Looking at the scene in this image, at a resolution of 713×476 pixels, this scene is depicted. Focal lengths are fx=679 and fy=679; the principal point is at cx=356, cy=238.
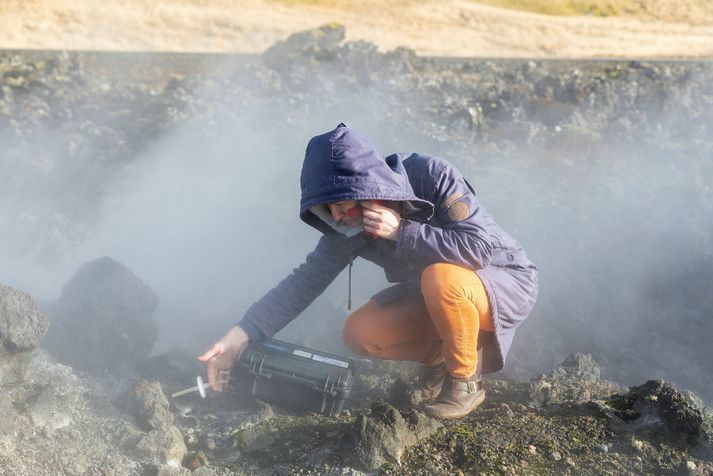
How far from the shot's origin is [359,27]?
16.7 m

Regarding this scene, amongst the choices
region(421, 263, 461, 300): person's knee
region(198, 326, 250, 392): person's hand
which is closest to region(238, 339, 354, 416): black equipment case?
region(198, 326, 250, 392): person's hand

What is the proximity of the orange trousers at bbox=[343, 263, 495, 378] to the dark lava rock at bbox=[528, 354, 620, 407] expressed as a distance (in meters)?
0.49

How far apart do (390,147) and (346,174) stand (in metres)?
4.05

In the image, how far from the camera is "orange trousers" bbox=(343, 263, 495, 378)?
2918 mm

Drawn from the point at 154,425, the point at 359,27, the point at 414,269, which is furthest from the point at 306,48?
the point at 359,27

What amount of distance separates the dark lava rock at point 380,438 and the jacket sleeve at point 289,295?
0.71 m

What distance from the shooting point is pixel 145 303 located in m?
4.11

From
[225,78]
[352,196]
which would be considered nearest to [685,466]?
[352,196]

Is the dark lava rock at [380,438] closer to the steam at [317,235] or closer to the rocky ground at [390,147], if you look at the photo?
the rocky ground at [390,147]

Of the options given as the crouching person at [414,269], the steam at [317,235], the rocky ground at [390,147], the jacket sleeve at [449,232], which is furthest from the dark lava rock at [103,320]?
the jacket sleeve at [449,232]

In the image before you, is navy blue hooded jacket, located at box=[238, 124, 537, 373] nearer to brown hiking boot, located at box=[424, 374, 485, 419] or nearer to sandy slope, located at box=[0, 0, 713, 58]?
brown hiking boot, located at box=[424, 374, 485, 419]

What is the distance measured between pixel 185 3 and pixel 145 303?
47.6 ft

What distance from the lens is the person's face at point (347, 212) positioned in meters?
2.79

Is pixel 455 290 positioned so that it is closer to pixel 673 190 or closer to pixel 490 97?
pixel 673 190
